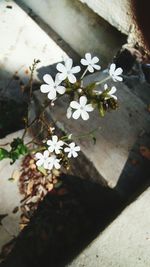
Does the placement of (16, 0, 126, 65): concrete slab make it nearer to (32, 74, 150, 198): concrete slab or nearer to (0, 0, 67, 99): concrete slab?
(0, 0, 67, 99): concrete slab

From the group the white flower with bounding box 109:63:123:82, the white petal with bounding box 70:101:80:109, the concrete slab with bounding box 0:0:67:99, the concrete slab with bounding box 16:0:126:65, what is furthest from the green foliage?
the concrete slab with bounding box 16:0:126:65

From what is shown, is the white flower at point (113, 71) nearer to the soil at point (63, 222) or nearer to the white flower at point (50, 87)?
the white flower at point (50, 87)

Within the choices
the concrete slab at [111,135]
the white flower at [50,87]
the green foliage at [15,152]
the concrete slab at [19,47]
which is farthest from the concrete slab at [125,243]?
the concrete slab at [19,47]

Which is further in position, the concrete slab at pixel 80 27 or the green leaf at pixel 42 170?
the concrete slab at pixel 80 27

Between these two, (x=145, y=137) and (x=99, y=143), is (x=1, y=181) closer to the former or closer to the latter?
(x=99, y=143)

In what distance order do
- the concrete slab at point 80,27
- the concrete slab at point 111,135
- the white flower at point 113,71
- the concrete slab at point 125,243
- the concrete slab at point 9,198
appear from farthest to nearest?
the concrete slab at point 80,27
the concrete slab at point 9,198
the concrete slab at point 111,135
the concrete slab at point 125,243
the white flower at point 113,71

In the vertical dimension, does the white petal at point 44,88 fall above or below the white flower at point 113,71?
above
